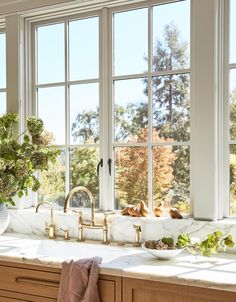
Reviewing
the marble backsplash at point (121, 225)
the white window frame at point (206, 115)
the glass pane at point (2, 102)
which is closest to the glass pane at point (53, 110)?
the glass pane at point (2, 102)

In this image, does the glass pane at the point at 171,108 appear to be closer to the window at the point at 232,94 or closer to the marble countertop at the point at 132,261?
the window at the point at 232,94

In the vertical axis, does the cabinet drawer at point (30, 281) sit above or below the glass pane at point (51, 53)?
below

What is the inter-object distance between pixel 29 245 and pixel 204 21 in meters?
1.71

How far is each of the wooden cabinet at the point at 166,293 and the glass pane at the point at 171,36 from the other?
4.43 ft

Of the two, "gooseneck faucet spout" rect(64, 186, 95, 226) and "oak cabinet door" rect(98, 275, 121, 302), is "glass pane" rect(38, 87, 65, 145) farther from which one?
"oak cabinet door" rect(98, 275, 121, 302)

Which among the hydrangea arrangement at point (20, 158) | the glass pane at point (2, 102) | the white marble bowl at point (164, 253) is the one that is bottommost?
the white marble bowl at point (164, 253)

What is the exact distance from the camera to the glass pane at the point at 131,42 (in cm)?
256

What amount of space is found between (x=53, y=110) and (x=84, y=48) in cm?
50

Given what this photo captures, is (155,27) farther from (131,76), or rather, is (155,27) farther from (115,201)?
(115,201)

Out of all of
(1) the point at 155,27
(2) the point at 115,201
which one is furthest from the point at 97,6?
(2) the point at 115,201

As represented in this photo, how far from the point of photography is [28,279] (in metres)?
2.06

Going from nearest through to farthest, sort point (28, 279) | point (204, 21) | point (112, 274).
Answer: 1. point (112, 274)
2. point (28, 279)
3. point (204, 21)

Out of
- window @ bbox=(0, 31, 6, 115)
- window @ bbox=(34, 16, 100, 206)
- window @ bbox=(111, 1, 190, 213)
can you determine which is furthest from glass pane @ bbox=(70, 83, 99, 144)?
window @ bbox=(0, 31, 6, 115)

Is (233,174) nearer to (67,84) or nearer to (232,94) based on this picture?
(232,94)
